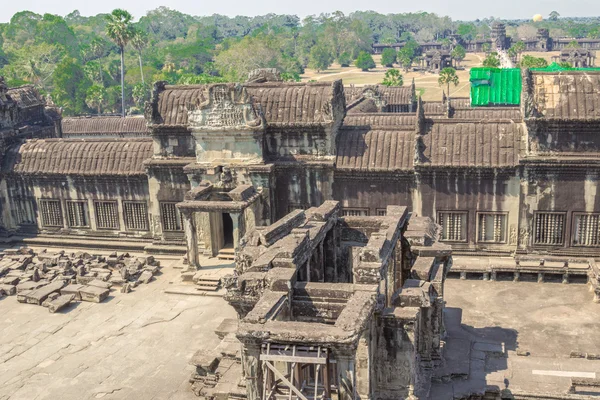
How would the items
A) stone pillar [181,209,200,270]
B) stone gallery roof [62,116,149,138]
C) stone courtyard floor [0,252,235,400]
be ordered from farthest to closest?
stone gallery roof [62,116,149,138] → stone pillar [181,209,200,270] → stone courtyard floor [0,252,235,400]

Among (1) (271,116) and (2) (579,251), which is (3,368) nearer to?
(1) (271,116)

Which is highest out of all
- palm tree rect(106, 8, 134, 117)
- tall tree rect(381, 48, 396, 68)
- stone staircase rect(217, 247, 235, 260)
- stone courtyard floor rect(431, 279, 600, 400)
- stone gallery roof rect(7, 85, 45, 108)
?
palm tree rect(106, 8, 134, 117)

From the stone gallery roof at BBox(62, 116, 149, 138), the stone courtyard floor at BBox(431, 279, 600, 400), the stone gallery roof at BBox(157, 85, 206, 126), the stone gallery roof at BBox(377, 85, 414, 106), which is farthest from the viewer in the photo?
the stone gallery roof at BBox(62, 116, 149, 138)

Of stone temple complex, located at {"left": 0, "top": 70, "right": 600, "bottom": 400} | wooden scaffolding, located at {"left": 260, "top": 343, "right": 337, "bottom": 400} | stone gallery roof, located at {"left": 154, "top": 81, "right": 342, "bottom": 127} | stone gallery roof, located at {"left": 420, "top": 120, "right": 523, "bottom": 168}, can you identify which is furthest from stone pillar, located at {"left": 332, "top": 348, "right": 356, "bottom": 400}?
stone gallery roof, located at {"left": 154, "top": 81, "right": 342, "bottom": 127}

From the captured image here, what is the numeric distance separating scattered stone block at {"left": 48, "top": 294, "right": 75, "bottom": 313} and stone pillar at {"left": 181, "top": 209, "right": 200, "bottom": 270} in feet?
17.1

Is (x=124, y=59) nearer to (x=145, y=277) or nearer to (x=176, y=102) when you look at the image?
(x=176, y=102)

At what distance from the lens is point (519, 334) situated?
2278cm

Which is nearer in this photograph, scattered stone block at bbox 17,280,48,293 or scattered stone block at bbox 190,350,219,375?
scattered stone block at bbox 190,350,219,375

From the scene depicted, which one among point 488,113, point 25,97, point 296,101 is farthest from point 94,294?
point 488,113

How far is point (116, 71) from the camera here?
116 metres

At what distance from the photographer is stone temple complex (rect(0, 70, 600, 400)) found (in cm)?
1753

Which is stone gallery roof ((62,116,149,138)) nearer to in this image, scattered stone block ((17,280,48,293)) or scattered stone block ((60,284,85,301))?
scattered stone block ((17,280,48,293))

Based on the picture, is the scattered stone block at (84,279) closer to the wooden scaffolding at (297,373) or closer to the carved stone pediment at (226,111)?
the carved stone pediment at (226,111)

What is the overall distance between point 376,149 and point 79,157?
15294 mm
